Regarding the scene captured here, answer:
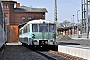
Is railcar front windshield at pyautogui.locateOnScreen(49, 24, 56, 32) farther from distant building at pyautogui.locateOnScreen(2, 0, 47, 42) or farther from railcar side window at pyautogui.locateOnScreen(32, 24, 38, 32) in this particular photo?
distant building at pyautogui.locateOnScreen(2, 0, 47, 42)

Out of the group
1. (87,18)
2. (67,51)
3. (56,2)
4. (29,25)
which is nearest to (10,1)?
(87,18)

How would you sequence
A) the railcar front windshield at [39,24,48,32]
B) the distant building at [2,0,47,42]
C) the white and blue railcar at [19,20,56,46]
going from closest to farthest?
the white and blue railcar at [19,20,56,46], the railcar front windshield at [39,24,48,32], the distant building at [2,0,47,42]

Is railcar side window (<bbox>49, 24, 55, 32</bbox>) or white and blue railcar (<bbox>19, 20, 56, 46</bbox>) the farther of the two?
railcar side window (<bbox>49, 24, 55, 32</bbox>)

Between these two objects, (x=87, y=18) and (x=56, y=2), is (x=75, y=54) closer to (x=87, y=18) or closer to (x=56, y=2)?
(x=56, y=2)

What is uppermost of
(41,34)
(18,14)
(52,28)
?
(18,14)

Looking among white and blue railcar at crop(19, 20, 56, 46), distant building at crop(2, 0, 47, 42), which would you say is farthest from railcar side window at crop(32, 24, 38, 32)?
distant building at crop(2, 0, 47, 42)

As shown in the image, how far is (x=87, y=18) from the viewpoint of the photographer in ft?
234

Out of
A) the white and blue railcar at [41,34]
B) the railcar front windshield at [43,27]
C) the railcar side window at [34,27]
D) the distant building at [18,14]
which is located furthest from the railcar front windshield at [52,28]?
the distant building at [18,14]

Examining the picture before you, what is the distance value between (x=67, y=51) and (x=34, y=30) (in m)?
5.53

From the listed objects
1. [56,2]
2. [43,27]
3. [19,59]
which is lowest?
[19,59]

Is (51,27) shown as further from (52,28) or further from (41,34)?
(41,34)

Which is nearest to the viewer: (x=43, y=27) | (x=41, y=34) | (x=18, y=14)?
(x=41, y=34)

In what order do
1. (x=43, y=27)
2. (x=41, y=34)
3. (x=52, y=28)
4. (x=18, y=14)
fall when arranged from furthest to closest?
(x=18, y=14) → (x=43, y=27) → (x=52, y=28) → (x=41, y=34)

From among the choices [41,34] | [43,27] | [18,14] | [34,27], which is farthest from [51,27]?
[18,14]
